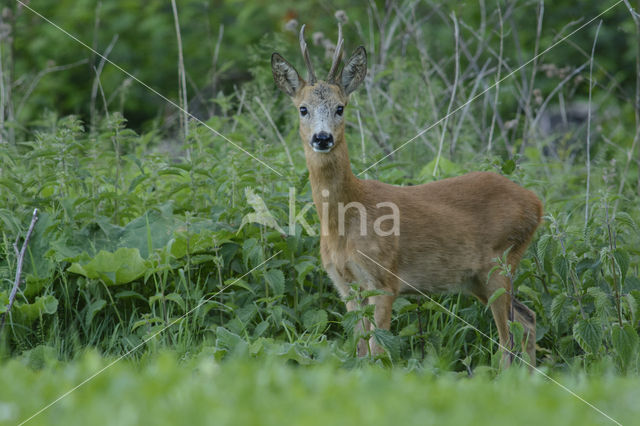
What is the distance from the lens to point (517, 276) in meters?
4.44

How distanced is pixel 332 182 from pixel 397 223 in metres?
0.41

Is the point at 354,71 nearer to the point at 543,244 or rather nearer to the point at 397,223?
the point at 397,223

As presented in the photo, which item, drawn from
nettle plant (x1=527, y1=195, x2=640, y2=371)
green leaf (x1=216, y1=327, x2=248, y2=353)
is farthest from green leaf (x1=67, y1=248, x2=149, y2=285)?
nettle plant (x1=527, y1=195, x2=640, y2=371)

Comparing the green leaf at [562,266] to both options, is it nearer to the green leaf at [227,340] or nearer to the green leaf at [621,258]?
the green leaf at [621,258]

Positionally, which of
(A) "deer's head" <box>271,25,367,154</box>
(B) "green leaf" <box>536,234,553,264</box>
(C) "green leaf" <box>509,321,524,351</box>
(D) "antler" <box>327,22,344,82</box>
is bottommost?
(C) "green leaf" <box>509,321,524,351</box>

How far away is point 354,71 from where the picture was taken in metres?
4.50

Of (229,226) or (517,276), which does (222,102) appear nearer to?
(229,226)

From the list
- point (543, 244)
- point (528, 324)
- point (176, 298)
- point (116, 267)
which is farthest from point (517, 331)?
point (116, 267)

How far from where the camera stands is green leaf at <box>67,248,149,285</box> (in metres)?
4.27

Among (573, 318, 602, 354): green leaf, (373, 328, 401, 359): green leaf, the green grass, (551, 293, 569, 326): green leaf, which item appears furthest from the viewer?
(551, 293, 569, 326): green leaf

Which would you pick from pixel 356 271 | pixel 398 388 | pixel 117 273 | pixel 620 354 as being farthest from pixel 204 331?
pixel 398 388

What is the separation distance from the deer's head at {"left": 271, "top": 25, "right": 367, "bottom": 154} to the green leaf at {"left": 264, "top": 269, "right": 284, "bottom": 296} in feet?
2.17

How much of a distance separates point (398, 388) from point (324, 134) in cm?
209

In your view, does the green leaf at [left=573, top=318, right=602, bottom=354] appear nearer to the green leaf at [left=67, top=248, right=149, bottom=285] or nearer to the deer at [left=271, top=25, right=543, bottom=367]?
the deer at [left=271, top=25, right=543, bottom=367]
